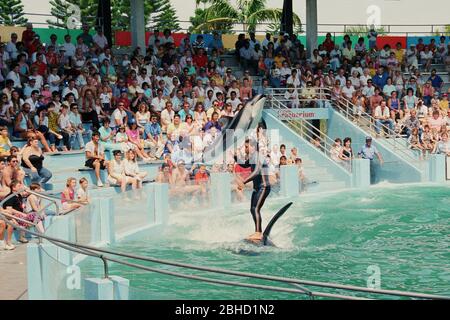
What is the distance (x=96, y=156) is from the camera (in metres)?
18.6

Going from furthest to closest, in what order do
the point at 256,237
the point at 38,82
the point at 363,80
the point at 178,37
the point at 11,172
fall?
the point at 178,37 → the point at 363,80 → the point at 38,82 → the point at 11,172 → the point at 256,237

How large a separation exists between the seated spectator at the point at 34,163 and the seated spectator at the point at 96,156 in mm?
1279

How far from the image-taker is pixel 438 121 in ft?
80.8

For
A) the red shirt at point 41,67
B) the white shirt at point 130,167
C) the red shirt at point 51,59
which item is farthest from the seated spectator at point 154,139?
the red shirt at point 51,59

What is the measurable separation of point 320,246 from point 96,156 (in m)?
5.90

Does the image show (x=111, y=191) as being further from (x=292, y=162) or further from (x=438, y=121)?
(x=438, y=121)

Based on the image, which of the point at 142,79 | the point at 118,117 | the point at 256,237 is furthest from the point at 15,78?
the point at 256,237

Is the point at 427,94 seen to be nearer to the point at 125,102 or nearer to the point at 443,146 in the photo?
the point at 443,146

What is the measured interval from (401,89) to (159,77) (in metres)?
7.84

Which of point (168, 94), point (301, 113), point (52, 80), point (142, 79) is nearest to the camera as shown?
point (52, 80)

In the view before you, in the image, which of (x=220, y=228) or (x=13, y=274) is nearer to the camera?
(x=13, y=274)

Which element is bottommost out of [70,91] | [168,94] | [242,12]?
[168,94]

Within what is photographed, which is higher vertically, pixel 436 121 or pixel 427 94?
pixel 427 94
